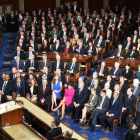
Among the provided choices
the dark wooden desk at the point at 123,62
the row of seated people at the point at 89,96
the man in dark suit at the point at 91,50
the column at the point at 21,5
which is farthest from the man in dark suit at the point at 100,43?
the column at the point at 21,5

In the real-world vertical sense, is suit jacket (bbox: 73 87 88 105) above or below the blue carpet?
above

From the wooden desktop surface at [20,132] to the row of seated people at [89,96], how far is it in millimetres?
2088

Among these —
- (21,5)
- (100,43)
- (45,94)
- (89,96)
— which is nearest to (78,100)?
(89,96)

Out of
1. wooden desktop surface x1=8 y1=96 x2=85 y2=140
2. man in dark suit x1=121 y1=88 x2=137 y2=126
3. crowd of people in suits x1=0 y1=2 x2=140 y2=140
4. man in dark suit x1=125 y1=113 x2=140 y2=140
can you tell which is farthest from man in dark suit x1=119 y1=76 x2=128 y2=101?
wooden desktop surface x1=8 y1=96 x2=85 y2=140

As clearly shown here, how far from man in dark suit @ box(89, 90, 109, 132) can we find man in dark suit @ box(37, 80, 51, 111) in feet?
4.55

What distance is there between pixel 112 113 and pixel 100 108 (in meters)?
0.29

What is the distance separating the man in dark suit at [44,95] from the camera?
8359mm

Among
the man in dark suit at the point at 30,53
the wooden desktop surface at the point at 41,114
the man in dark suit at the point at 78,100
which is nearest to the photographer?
the wooden desktop surface at the point at 41,114

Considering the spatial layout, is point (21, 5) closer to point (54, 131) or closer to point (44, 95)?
point (44, 95)

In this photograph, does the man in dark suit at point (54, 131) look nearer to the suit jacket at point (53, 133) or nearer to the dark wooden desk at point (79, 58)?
the suit jacket at point (53, 133)

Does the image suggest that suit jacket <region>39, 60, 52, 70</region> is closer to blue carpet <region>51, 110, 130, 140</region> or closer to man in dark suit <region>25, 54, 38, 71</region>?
man in dark suit <region>25, 54, 38, 71</region>

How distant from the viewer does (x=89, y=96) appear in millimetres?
8195

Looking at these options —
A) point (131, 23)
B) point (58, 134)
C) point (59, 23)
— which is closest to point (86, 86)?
point (58, 134)

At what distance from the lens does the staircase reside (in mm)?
11500
